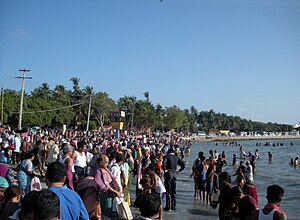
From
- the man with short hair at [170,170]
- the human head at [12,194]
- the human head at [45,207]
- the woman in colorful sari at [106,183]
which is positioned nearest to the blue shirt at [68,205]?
the human head at [12,194]

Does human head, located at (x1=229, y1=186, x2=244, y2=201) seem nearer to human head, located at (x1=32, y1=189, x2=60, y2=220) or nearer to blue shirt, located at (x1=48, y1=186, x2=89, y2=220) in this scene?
blue shirt, located at (x1=48, y1=186, x2=89, y2=220)

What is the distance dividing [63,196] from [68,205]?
0.11 meters

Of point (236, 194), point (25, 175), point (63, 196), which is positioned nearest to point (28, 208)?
point (63, 196)

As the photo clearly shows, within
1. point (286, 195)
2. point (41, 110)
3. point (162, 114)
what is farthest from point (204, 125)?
point (286, 195)

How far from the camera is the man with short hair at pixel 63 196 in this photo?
4202mm

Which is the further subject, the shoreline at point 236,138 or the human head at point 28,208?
the shoreline at point 236,138

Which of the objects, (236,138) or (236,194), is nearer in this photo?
(236,194)

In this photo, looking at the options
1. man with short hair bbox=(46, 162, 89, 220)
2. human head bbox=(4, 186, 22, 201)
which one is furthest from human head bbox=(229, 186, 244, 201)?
human head bbox=(4, 186, 22, 201)

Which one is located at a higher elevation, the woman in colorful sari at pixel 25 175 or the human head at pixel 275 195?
the human head at pixel 275 195

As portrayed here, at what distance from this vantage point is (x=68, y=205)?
4.22m

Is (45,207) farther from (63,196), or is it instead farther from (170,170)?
(170,170)

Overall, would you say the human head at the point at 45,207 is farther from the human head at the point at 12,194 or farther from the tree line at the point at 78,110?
the tree line at the point at 78,110

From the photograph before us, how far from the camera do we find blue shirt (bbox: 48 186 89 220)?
4.19 metres

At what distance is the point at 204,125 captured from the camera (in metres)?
182
